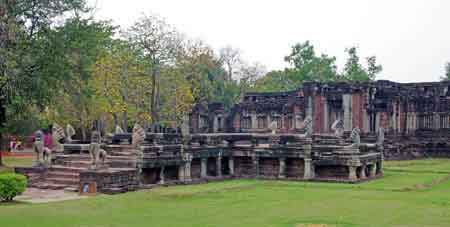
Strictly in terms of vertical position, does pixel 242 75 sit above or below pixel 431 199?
above

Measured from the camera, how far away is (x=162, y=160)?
24.6 metres

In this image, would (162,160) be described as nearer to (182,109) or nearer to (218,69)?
(182,109)

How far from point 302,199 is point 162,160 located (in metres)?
7.15

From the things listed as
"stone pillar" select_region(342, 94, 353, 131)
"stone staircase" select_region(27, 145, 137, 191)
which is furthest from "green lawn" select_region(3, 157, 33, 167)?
"stone pillar" select_region(342, 94, 353, 131)

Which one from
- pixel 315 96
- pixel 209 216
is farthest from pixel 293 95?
pixel 209 216

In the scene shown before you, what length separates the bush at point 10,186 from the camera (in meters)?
18.7

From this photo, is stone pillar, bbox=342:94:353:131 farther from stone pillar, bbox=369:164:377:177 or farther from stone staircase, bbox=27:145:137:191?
stone staircase, bbox=27:145:137:191

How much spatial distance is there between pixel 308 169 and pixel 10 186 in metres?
13.1

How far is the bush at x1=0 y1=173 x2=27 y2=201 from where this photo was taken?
61.5 feet

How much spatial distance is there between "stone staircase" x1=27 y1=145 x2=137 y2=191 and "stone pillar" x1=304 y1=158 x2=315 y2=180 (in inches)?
308

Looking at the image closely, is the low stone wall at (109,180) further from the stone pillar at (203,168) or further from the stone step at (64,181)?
the stone pillar at (203,168)

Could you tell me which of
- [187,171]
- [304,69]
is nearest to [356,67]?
[304,69]

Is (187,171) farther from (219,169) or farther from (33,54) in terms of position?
(33,54)

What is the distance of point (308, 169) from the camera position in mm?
27016
